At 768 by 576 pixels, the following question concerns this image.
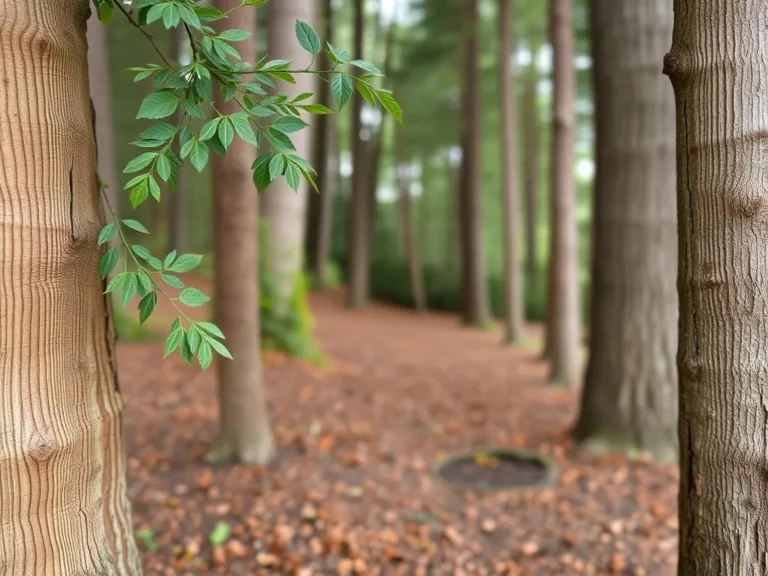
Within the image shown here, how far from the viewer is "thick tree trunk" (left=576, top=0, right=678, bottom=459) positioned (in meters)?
4.70

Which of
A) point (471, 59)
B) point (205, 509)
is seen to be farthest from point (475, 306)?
point (205, 509)

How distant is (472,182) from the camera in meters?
14.4

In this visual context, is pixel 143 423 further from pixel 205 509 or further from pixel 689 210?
pixel 689 210

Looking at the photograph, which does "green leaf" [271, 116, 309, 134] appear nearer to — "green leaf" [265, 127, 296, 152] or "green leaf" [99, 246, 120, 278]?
"green leaf" [265, 127, 296, 152]

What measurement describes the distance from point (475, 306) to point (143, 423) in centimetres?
1132

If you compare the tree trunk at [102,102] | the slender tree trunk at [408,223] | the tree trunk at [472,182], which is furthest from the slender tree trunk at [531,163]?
the tree trunk at [102,102]

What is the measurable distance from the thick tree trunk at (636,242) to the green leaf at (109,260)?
4.05 metres

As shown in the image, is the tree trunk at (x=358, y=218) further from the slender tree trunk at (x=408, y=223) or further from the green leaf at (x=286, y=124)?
the green leaf at (x=286, y=124)

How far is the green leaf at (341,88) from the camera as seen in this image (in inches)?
63.4

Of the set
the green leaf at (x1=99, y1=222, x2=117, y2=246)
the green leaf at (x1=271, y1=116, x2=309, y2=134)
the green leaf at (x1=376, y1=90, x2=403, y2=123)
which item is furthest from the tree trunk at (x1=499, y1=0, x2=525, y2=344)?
the green leaf at (x1=99, y1=222, x2=117, y2=246)

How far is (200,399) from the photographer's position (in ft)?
18.1

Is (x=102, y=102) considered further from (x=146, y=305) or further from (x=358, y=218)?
(x=358, y=218)

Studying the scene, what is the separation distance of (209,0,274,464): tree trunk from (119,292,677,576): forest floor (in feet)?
0.73

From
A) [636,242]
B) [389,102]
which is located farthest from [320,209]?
[389,102]
